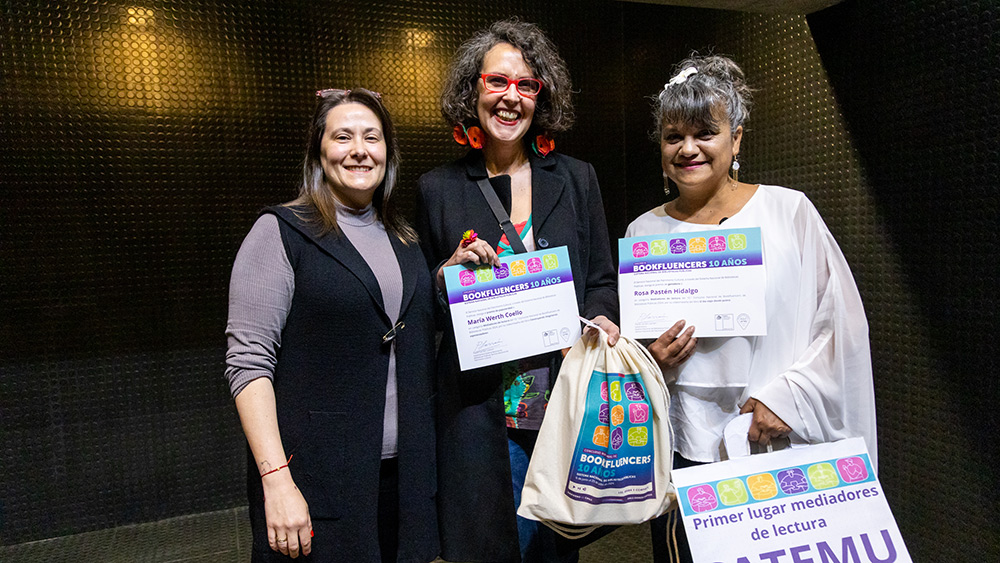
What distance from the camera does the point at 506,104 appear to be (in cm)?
153

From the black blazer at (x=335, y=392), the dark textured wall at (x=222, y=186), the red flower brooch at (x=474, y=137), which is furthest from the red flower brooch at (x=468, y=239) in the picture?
the dark textured wall at (x=222, y=186)

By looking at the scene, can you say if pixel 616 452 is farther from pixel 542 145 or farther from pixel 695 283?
pixel 542 145

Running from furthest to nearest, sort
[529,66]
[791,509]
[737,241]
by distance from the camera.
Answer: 1. [529,66]
2. [737,241]
3. [791,509]

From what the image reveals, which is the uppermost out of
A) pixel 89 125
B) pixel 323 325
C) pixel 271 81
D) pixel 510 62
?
pixel 271 81

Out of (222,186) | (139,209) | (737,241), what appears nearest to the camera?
(737,241)

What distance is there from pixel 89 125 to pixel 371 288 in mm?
2330

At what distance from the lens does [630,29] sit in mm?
3576

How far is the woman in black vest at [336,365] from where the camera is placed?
50.6 inches

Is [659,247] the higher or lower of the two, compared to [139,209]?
lower

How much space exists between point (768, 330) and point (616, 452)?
18.0 inches

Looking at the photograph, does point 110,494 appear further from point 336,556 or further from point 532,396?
point 532,396

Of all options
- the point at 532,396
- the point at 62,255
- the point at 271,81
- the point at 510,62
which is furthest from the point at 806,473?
the point at 62,255

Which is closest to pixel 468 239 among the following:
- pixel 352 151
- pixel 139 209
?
pixel 352 151
